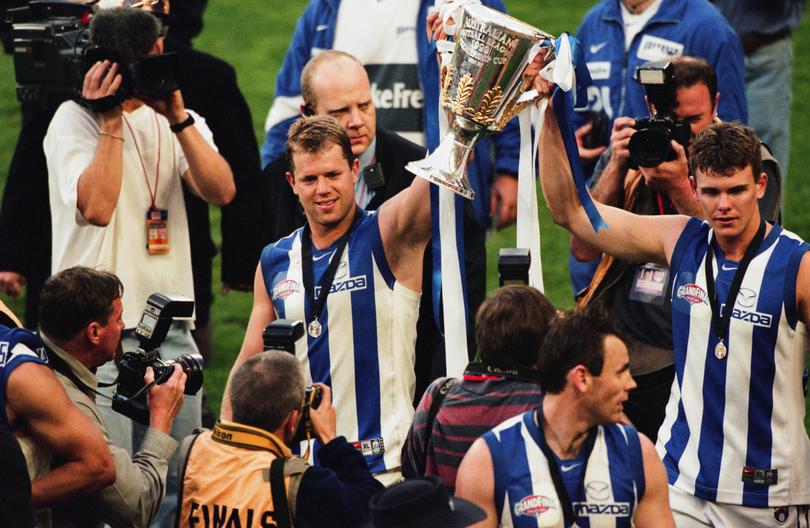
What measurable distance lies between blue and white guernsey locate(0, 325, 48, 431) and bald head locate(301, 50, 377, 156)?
1.55 meters

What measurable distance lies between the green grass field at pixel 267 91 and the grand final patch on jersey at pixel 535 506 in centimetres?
425

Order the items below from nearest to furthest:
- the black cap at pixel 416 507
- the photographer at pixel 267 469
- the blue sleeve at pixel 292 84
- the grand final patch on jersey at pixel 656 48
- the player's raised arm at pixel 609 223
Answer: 1. the black cap at pixel 416 507
2. the photographer at pixel 267 469
3. the player's raised arm at pixel 609 223
4. the grand final patch on jersey at pixel 656 48
5. the blue sleeve at pixel 292 84

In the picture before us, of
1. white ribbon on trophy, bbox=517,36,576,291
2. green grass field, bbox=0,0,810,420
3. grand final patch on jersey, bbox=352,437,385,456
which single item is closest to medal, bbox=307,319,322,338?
grand final patch on jersey, bbox=352,437,385,456

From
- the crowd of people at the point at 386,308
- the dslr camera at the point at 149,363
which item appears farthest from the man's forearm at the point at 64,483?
the dslr camera at the point at 149,363

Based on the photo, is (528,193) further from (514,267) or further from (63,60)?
(63,60)

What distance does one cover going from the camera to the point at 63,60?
19.5ft

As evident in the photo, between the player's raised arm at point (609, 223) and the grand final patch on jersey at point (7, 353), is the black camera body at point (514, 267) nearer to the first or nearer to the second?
the player's raised arm at point (609, 223)

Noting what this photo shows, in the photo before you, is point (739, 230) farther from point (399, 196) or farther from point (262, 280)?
point (262, 280)

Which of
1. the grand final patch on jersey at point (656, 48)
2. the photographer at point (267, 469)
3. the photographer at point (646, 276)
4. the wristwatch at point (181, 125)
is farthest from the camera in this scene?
the grand final patch on jersey at point (656, 48)

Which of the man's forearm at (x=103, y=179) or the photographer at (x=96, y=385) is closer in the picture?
the photographer at (x=96, y=385)

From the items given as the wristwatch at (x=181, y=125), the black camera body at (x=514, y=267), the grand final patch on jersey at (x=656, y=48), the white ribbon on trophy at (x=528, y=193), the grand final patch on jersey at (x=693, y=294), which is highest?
the grand final patch on jersey at (x=656, y=48)

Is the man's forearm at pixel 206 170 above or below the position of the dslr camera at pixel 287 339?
above

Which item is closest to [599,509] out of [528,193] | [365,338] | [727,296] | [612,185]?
[727,296]

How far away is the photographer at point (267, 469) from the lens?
4.02 metres
